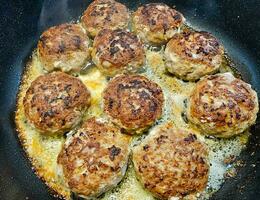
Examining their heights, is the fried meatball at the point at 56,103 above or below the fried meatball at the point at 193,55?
below

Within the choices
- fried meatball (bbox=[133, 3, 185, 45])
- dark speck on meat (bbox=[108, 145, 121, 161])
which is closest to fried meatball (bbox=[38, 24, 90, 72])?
fried meatball (bbox=[133, 3, 185, 45])

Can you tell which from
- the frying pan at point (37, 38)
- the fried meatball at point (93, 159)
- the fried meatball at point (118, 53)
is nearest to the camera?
the fried meatball at point (93, 159)

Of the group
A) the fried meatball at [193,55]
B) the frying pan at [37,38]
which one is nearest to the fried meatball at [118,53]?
the fried meatball at [193,55]

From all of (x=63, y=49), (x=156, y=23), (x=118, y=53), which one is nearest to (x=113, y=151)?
(x=118, y=53)

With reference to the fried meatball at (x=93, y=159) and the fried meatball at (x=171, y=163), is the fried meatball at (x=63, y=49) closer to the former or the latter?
the fried meatball at (x=93, y=159)

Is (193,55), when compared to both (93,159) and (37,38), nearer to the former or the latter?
(93,159)

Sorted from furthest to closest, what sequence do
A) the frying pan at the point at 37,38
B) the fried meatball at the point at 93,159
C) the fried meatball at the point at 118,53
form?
the fried meatball at the point at 118,53 → the frying pan at the point at 37,38 → the fried meatball at the point at 93,159

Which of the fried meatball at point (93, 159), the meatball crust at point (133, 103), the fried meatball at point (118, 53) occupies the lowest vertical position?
the fried meatball at point (93, 159)
